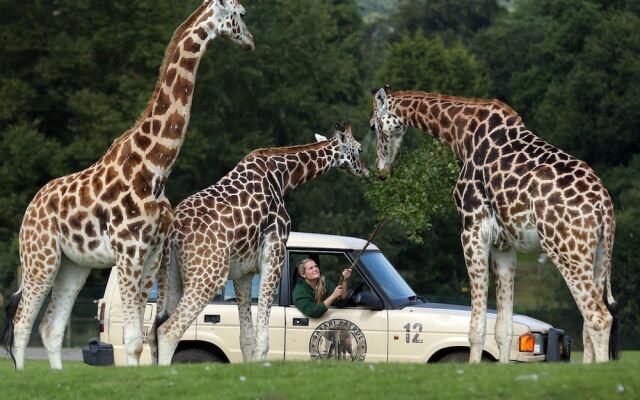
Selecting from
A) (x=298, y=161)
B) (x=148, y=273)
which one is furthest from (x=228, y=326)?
(x=148, y=273)

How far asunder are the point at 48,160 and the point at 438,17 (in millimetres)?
49045

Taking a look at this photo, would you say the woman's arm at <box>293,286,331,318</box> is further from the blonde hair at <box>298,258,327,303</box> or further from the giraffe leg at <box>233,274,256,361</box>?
the giraffe leg at <box>233,274,256,361</box>

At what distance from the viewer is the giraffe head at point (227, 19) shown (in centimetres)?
1675

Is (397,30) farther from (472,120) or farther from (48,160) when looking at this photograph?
(472,120)

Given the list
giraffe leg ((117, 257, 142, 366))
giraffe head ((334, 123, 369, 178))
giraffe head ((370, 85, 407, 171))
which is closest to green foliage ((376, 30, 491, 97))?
giraffe head ((334, 123, 369, 178))

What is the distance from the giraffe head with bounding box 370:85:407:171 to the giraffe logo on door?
2.18m

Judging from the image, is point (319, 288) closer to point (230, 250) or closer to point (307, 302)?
point (307, 302)

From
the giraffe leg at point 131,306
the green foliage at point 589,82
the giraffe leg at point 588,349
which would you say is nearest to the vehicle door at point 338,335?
the giraffe leg at point 131,306

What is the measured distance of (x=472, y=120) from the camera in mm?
16969

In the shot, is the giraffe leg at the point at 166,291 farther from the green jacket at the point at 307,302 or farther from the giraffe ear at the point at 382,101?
the giraffe ear at the point at 382,101

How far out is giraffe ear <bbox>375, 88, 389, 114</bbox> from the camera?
1819 centimetres

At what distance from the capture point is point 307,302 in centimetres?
1750

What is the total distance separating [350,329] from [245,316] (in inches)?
49.3

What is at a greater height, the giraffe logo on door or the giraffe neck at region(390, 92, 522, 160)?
the giraffe neck at region(390, 92, 522, 160)
